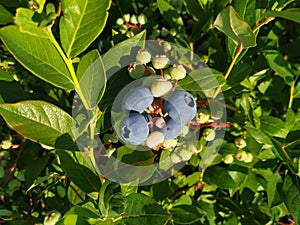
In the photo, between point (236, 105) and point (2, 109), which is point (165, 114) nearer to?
point (2, 109)

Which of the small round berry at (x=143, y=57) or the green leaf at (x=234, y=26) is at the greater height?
the green leaf at (x=234, y=26)

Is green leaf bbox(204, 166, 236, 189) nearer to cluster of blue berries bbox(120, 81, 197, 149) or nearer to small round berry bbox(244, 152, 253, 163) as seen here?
small round berry bbox(244, 152, 253, 163)

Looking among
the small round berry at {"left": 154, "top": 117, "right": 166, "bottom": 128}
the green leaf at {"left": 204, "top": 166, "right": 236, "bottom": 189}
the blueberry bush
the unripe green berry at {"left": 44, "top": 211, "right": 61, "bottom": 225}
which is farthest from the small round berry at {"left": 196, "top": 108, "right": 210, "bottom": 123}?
the unripe green berry at {"left": 44, "top": 211, "right": 61, "bottom": 225}

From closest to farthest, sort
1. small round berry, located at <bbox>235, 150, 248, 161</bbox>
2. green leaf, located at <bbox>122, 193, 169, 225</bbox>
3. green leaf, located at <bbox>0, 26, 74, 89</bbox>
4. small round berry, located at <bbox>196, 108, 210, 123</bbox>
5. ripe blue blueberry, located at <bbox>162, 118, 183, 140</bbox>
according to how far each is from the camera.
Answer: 1. green leaf, located at <bbox>0, 26, 74, 89</bbox>
2. ripe blue blueberry, located at <bbox>162, 118, 183, 140</bbox>
3. green leaf, located at <bbox>122, 193, 169, 225</bbox>
4. small round berry, located at <bbox>196, 108, 210, 123</bbox>
5. small round berry, located at <bbox>235, 150, 248, 161</bbox>

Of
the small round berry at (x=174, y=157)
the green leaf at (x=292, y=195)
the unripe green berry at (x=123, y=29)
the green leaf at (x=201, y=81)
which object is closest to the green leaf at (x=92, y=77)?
the green leaf at (x=201, y=81)

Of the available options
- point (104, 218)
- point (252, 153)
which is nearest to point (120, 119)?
point (104, 218)

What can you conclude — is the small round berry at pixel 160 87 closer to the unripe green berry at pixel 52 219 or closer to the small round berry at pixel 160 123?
the small round berry at pixel 160 123
